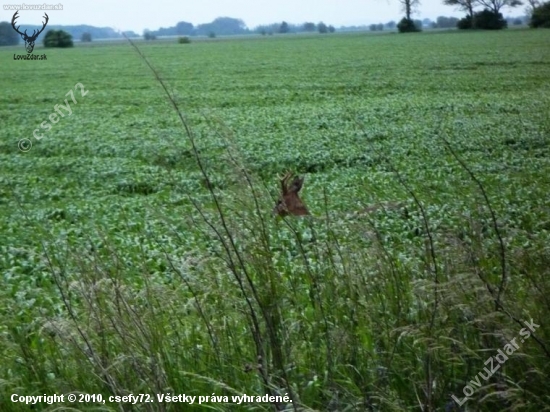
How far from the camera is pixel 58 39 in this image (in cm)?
6369

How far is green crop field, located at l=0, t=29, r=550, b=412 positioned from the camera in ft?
10.4

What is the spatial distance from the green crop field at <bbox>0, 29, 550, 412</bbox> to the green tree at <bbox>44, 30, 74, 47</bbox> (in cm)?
4958

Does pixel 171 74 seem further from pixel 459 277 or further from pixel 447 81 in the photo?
pixel 459 277

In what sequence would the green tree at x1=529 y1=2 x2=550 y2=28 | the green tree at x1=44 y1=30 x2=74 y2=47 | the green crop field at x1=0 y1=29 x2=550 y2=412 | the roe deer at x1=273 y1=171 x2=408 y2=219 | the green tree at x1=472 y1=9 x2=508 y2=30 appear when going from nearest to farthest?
1. the green crop field at x1=0 y1=29 x2=550 y2=412
2. the roe deer at x1=273 y1=171 x2=408 y2=219
3. the green tree at x1=529 y1=2 x2=550 y2=28
4. the green tree at x1=472 y1=9 x2=508 y2=30
5. the green tree at x1=44 y1=30 x2=74 y2=47

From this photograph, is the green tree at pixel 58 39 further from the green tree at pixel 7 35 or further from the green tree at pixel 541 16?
the green tree at pixel 541 16

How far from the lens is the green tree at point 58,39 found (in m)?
62.0

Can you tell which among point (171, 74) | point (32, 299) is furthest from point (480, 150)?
point (171, 74)

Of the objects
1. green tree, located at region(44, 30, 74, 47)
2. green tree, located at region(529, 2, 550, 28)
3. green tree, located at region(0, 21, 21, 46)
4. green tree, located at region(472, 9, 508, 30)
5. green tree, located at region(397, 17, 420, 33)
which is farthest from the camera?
green tree, located at region(397, 17, 420, 33)

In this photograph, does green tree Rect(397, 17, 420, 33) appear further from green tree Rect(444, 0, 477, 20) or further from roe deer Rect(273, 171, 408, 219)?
roe deer Rect(273, 171, 408, 219)

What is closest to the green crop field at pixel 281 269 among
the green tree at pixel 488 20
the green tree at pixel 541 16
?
the green tree at pixel 541 16

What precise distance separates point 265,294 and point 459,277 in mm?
836

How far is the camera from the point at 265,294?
11.0 ft

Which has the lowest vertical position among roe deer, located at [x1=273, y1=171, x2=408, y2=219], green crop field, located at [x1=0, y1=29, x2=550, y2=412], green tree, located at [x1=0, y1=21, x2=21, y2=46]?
green crop field, located at [x1=0, y1=29, x2=550, y2=412]

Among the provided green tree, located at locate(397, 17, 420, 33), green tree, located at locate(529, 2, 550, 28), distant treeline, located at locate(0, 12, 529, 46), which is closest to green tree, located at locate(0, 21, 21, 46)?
distant treeline, located at locate(0, 12, 529, 46)
